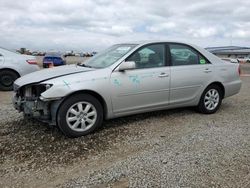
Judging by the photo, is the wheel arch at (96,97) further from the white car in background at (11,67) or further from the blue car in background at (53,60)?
the blue car in background at (53,60)

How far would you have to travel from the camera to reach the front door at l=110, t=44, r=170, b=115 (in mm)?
4906

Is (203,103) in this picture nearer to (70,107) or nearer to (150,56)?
(150,56)

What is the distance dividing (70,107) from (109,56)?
4.74 feet

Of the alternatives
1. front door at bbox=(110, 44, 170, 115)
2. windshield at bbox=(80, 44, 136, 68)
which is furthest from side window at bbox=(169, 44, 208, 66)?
windshield at bbox=(80, 44, 136, 68)

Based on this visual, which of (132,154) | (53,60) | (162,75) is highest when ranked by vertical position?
(53,60)

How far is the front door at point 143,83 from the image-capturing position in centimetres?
491

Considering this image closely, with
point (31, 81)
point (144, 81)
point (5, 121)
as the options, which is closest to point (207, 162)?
point (144, 81)

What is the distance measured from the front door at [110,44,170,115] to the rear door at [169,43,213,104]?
188 millimetres

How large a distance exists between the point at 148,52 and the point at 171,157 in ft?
7.27

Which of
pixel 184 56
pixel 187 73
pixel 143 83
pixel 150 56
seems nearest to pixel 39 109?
pixel 143 83

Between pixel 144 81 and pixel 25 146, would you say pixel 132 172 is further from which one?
pixel 144 81

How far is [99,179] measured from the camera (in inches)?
129

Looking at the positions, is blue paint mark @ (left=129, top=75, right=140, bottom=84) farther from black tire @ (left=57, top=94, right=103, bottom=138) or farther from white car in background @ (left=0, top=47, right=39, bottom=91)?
white car in background @ (left=0, top=47, right=39, bottom=91)

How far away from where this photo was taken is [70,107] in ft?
14.6
